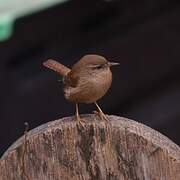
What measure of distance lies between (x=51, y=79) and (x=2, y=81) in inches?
18.2

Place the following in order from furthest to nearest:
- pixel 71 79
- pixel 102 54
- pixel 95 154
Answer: pixel 102 54 → pixel 71 79 → pixel 95 154

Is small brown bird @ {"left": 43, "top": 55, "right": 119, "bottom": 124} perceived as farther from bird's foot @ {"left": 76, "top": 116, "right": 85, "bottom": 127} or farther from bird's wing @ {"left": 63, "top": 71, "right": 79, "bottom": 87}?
bird's foot @ {"left": 76, "top": 116, "right": 85, "bottom": 127}

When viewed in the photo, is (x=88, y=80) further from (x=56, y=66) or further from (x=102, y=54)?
(x=102, y=54)

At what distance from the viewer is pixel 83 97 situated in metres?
3.17

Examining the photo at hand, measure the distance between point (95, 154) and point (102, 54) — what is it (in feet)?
14.2

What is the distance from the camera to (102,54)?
270 inches

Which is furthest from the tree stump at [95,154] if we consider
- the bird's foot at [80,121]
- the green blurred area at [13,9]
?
the green blurred area at [13,9]

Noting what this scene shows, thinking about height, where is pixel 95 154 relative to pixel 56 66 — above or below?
below

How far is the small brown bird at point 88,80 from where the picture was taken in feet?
10.0

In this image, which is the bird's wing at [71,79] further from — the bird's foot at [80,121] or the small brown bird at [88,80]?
the bird's foot at [80,121]

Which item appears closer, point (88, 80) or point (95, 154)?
point (95, 154)

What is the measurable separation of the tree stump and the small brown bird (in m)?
0.52

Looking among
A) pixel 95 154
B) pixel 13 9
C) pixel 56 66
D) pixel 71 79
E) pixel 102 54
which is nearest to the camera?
pixel 95 154

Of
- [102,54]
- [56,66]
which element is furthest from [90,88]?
[102,54]
